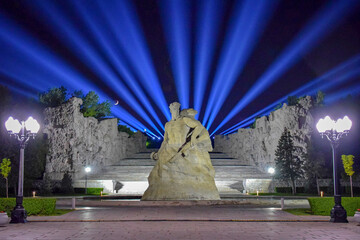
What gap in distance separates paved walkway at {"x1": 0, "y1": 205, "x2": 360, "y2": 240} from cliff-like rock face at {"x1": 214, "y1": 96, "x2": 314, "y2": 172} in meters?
23.9

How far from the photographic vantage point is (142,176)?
42.0 metres

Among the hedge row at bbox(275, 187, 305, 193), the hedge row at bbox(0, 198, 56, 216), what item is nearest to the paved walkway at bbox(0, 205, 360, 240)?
the hedge row at bbox(0, 198, 56, 216)

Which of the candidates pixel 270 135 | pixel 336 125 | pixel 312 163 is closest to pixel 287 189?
pixel 312 163

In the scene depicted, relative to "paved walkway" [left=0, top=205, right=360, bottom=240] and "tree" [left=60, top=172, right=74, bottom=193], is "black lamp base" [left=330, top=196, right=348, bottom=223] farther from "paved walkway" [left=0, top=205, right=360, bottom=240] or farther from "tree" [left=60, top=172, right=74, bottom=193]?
"tree" [left=60, top=172, right=74, bottom=193]

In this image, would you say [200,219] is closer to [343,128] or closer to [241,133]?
[343,128]

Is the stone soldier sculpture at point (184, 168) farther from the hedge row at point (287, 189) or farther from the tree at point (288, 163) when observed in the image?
the hedge row at point (287, 189)

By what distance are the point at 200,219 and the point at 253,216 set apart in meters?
2.22

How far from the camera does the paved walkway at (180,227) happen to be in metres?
9.65

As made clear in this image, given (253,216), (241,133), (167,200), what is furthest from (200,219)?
(241,133)

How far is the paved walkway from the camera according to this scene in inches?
380

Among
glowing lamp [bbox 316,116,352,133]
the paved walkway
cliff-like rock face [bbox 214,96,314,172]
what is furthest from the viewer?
cliff-like rock face [bbox 214,96,314,172]

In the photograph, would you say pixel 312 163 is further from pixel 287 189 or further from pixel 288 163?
pixel 287 189

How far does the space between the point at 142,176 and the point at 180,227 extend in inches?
1224

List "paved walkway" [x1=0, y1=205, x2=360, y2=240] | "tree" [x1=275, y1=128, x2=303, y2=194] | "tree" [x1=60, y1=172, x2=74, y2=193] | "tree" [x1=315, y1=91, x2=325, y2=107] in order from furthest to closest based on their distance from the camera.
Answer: "tree" [x1=315, y1=91, x2=325, y2=107] < "tree" [x1=60, y1=172, x2=74, y2=193] < "tree" [x1=275, y1=128, x2=303, y2=194] < "paved walkway" [x1=0, y1=205, x2=360, y2=240]
